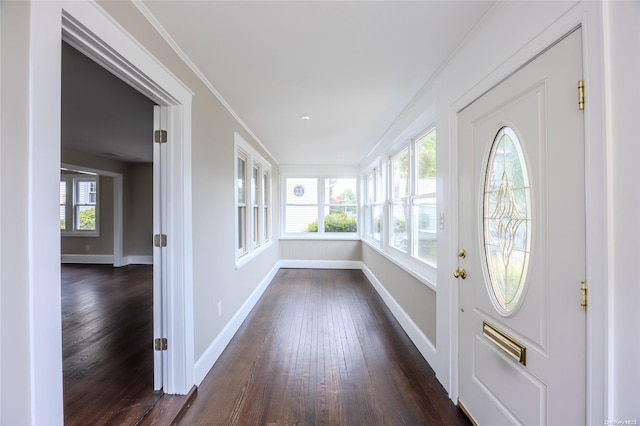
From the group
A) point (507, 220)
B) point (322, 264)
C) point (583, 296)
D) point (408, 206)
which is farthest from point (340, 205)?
point (583, 296)

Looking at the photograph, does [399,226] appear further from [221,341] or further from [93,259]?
[93,259]

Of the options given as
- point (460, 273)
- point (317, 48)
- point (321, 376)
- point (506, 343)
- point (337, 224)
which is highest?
point (317, 48)

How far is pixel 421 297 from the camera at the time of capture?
99.6 inches

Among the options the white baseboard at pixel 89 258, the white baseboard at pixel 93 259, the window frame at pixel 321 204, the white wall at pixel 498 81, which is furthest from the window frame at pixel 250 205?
the white baseboard at pixel 89 258

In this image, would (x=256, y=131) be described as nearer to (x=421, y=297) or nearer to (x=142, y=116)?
(x=142, y=116)

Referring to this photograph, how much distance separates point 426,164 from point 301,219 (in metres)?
4.08

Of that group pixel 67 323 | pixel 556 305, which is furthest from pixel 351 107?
pixel 67 323

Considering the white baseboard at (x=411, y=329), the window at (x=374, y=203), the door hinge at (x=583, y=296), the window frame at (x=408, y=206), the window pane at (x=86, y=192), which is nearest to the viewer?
the door hinge at (x=583, y=296)

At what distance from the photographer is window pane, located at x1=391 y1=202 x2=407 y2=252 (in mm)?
3391

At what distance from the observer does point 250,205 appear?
12.9 feet

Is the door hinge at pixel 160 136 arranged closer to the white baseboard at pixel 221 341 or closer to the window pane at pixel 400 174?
the white baseboard at pixel 221 341

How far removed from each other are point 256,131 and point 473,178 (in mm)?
2885

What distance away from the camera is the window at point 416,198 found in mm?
2561

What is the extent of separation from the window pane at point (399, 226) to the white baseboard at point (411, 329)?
71 cm
